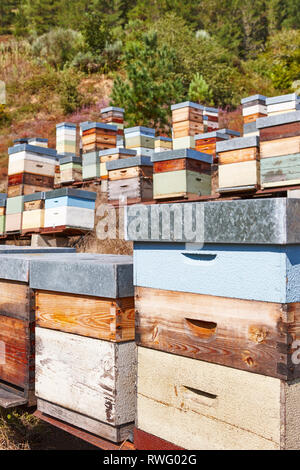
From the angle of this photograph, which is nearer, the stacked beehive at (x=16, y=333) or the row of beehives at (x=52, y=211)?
the stacked beehive at (x=16, y=333)

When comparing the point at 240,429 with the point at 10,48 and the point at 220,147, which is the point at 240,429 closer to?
the point at 220,147

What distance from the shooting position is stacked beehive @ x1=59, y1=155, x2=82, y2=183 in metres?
10.6

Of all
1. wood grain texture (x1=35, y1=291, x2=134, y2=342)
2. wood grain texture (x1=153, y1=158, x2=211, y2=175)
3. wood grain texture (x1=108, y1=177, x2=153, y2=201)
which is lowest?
wood grain texture (x1=35, y1=291, x2=134, y2=342)

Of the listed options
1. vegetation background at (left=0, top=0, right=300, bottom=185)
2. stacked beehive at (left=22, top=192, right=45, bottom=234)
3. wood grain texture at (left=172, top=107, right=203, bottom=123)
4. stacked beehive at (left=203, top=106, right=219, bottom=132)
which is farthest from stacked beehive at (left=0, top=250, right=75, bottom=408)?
vegetation background at (left=0, top=0, right=300, bottom=185)

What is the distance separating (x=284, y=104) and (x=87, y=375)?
26.0 feet

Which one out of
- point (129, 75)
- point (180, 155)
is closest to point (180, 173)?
point (180, 155)

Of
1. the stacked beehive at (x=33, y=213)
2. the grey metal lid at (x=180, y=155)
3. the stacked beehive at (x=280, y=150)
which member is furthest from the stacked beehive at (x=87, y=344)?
the stacked beehive at (x=33, y=213)

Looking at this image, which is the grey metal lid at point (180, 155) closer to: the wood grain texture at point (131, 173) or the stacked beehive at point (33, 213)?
the wood grain texture at point (131, 173)

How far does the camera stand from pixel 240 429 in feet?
5.30

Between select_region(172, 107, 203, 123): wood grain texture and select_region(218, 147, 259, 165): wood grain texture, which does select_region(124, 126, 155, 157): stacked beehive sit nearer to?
select_region(172, 107, 203, 123): wood grain texture

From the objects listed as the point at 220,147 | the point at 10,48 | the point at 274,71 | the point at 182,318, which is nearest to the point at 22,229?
the point at 220,147

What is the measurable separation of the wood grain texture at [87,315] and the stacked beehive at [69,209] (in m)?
4.27

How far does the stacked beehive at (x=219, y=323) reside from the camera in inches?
59.0

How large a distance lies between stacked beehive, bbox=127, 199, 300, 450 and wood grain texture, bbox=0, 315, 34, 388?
2.52 feet
